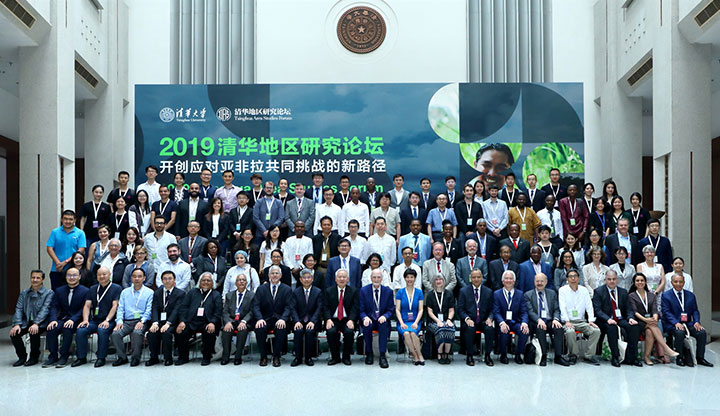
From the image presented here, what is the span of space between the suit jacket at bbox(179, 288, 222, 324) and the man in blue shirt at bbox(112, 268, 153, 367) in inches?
17.3

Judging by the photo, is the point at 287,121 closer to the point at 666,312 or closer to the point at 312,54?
the point at 312,54

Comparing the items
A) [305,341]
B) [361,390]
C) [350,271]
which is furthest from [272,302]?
[361,390]

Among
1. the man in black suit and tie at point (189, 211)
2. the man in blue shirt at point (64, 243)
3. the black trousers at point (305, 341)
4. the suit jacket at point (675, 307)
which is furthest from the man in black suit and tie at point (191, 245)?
the suit jacket at point (675, 307)

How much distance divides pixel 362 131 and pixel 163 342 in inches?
231

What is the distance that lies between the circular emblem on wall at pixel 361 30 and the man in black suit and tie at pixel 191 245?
6.20 metres

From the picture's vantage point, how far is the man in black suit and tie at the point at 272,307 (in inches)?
308

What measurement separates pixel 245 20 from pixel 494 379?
934cm

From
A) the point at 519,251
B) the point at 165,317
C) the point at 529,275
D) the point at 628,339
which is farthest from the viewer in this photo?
the point at 519,251

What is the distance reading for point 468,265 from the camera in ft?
27.8

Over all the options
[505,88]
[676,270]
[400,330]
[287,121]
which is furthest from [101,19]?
[676,270]

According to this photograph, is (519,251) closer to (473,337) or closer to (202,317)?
(473,337)

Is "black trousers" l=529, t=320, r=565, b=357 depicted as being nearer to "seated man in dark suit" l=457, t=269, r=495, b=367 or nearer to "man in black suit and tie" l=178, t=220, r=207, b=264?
"seated man in dark suit" l=457, t=269, r=495, b=367

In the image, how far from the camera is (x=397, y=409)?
18.4 feet

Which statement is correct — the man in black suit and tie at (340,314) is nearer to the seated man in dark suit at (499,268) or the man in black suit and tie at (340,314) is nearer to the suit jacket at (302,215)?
the suit jacket at (302,215)
